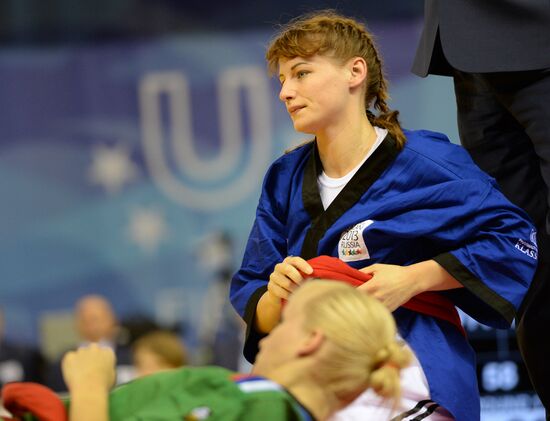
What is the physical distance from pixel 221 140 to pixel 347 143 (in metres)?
3.13

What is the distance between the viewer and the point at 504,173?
9.23 feet

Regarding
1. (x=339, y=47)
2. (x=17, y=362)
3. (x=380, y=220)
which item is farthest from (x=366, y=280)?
(x=17, y=362)

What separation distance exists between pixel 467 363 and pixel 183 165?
3.40 metres

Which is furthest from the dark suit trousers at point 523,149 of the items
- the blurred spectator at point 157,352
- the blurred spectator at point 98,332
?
the blurred spectator at point 98,332

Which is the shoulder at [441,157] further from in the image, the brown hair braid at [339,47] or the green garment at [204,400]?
the green garment at [204,400]

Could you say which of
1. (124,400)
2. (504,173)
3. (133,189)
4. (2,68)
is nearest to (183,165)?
(133,189)

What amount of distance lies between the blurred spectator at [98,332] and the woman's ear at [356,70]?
3043 millimetres

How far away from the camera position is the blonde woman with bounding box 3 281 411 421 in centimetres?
190

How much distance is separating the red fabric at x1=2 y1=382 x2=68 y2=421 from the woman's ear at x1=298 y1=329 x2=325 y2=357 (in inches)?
19.1

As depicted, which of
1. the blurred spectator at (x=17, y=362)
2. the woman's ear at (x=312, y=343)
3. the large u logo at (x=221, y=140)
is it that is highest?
the woman's ear at (x=312, y=343)

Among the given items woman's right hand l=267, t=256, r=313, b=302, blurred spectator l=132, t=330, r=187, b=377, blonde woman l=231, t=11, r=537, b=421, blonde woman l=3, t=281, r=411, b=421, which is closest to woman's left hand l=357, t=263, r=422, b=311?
blonde woman l=231, t=11, r=537, b=421

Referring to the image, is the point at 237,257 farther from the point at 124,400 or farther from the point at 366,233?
the point at 124,400

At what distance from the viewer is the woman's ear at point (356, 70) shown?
2.67m

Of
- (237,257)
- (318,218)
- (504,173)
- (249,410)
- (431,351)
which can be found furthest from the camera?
(237,257)
